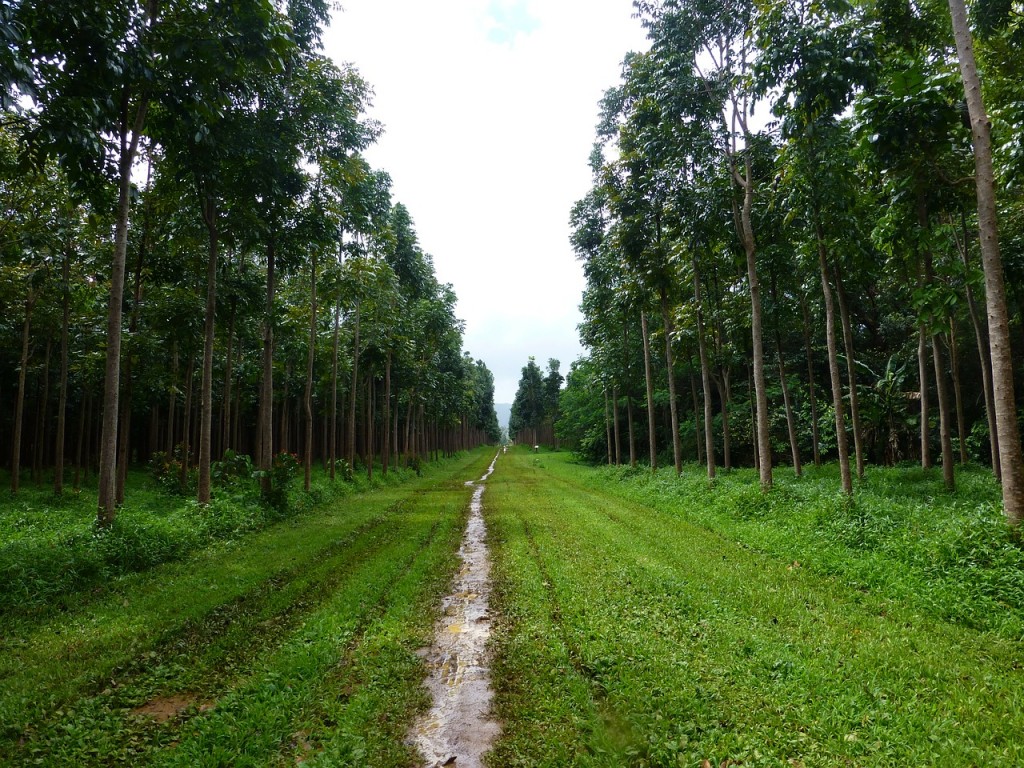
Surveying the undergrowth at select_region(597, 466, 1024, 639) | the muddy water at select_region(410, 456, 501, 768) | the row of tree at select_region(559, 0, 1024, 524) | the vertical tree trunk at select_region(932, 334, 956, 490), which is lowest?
the muddy water at select_region(410, 456, 501, 768)

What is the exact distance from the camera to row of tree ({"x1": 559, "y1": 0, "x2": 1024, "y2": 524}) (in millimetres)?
8734

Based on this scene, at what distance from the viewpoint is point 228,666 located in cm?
505

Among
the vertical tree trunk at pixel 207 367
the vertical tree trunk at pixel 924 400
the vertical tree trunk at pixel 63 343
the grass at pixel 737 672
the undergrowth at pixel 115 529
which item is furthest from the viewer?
the vertical tree trunk at pixel 63 343

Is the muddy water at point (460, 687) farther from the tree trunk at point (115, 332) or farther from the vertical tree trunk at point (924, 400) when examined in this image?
the vertical tree trunk at point (924, 400)

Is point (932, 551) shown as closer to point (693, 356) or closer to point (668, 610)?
point (668, 610)

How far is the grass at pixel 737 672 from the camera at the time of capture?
146 inches

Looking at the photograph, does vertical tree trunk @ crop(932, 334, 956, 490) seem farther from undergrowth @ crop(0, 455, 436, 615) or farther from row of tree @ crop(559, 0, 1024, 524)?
undergrowth @ crop(0, 455, 436, 615)

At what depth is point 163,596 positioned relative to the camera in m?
7.30

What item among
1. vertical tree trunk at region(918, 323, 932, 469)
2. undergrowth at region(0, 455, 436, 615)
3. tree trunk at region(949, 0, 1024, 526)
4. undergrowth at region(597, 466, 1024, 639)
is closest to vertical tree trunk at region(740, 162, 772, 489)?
undergrowth at region(597, 466, 1024, 639)

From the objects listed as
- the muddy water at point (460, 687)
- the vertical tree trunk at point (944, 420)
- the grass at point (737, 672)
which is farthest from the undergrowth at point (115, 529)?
the vertical tree trunk at point (944, 420)

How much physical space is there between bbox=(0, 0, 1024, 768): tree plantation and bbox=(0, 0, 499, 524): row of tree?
0.30ft

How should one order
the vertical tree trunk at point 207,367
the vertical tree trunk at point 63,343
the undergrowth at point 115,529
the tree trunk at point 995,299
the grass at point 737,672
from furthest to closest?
the vertical tree trunk at point 63,343
the vertical tree trunk at point 207,367
the undergrowth at point 115,529
the tree trunk at point 995,299
the grass at point 737,672

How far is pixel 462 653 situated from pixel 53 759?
3188 mm

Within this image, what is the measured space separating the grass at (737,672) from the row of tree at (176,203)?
860 cm
